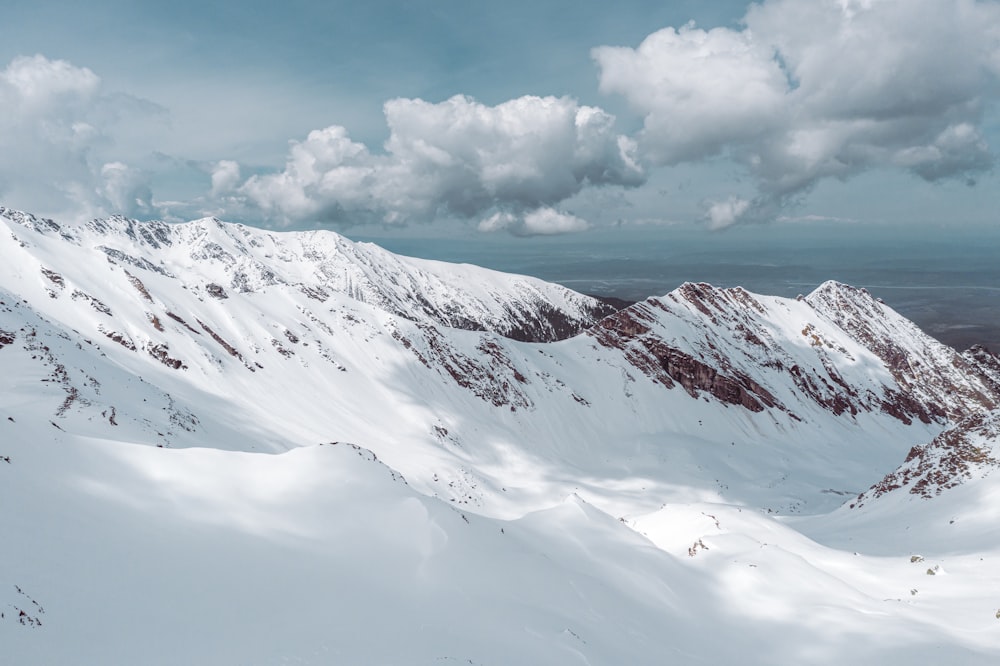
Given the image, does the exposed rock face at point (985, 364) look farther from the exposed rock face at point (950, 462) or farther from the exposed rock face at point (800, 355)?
the exposed rock face at point (950, 462)

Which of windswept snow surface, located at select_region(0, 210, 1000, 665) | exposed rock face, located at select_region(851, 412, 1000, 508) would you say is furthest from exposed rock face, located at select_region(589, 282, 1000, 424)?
exposed rock face, located at select_region(851, 412, 1000, 508)

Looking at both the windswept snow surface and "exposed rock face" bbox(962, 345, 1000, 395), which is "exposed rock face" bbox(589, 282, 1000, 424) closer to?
"exposed rock face" bbox(962, 345, 1000, 395)

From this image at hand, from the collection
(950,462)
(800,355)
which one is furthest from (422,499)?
(800,355)

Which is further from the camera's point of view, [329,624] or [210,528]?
[210,528]

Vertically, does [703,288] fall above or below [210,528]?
above

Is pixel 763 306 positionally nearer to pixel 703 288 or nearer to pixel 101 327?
pixel 703 288

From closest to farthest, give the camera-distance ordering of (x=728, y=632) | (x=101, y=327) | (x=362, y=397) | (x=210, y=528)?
(x=210, y=528) < (x=728, y=632) < (x=101, y=327) < (x=362, y=397)

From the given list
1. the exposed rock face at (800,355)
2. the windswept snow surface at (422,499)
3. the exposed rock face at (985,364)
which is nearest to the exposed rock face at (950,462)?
the windswept snow surface at (422,499)

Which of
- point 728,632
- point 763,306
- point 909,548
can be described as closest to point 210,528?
point 728,632
